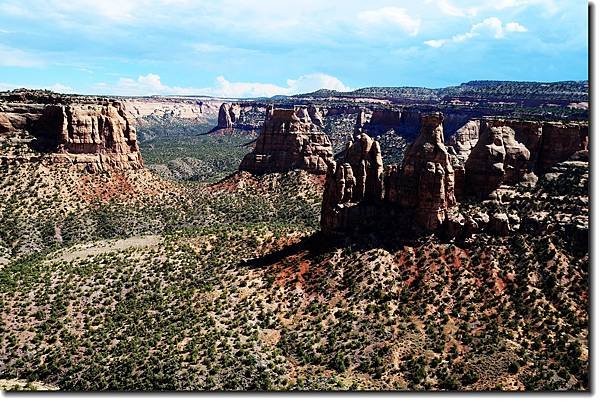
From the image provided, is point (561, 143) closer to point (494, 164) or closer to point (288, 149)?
point (494, 164)

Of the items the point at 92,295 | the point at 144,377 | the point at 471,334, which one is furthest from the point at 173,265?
the point at 471,334

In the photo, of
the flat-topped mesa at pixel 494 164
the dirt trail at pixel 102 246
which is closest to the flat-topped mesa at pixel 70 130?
the dirt trail at pixel 102 246

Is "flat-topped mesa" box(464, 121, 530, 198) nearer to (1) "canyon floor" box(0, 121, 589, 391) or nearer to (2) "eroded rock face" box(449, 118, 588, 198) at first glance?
(2) "eroded rock face" box(449, 118, 588, 198)

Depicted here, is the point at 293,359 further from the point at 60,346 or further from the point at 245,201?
the point at 245,201

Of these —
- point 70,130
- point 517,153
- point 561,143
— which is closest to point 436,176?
point 517,153

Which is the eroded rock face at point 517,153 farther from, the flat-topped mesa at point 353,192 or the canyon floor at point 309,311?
the flat-topped mesa at point 353,192

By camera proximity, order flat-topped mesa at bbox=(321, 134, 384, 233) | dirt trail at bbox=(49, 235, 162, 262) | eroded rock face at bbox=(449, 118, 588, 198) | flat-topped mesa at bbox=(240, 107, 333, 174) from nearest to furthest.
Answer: eroded rock face at bbox=(449, 118, 588, 198)
flat-topped mesa at bbox=(321, 134, 384, 233)
dirt trail at bbox=(49, 235, 162, 262)
flat-topped mesa at bbox=(240, 107, 333, 174)

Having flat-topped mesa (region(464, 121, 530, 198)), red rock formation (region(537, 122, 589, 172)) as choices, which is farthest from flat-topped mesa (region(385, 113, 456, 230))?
red rock formation (region(537, 122, 589, 172))
